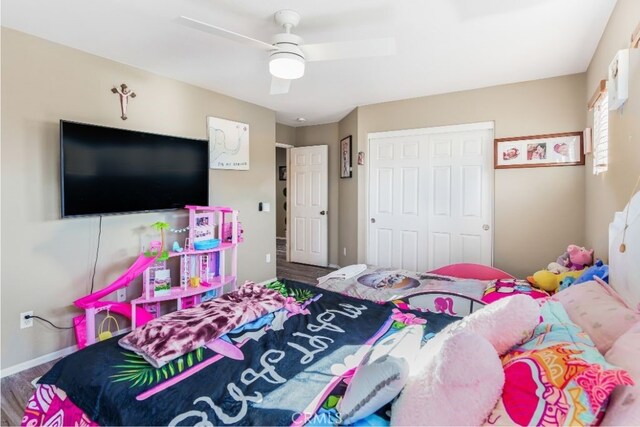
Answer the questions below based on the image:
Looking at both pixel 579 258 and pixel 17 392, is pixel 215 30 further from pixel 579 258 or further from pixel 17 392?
pixel 579 258

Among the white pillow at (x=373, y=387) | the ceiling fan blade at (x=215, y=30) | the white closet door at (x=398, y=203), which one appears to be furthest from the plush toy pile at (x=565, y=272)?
the ceiling fan blade at (x=215, y=30)

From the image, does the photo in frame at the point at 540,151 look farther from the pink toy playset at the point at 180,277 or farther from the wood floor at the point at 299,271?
the pink toy playset at the point at 180,277

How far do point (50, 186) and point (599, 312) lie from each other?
137 inches

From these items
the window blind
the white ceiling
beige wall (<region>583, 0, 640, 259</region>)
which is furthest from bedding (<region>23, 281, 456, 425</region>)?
the white ceiling

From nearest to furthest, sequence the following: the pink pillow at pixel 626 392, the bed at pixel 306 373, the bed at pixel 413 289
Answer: the pink pillow at pixel 626 392 → the bed at pixel 306 373 → the bed at pixel 413 289

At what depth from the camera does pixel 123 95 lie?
289cm

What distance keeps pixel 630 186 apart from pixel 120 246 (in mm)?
3717

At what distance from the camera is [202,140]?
3443 millimetres

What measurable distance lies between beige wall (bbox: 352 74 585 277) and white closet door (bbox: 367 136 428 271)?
497 mm

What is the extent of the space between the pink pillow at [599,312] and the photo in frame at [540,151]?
2268 millimetres

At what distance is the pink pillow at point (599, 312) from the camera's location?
1.14m

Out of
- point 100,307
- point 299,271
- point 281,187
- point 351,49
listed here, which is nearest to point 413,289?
point 351,49

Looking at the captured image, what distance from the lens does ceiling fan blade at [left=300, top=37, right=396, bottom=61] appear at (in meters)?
1.96

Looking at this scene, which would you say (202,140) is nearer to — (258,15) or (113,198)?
(113,198)
